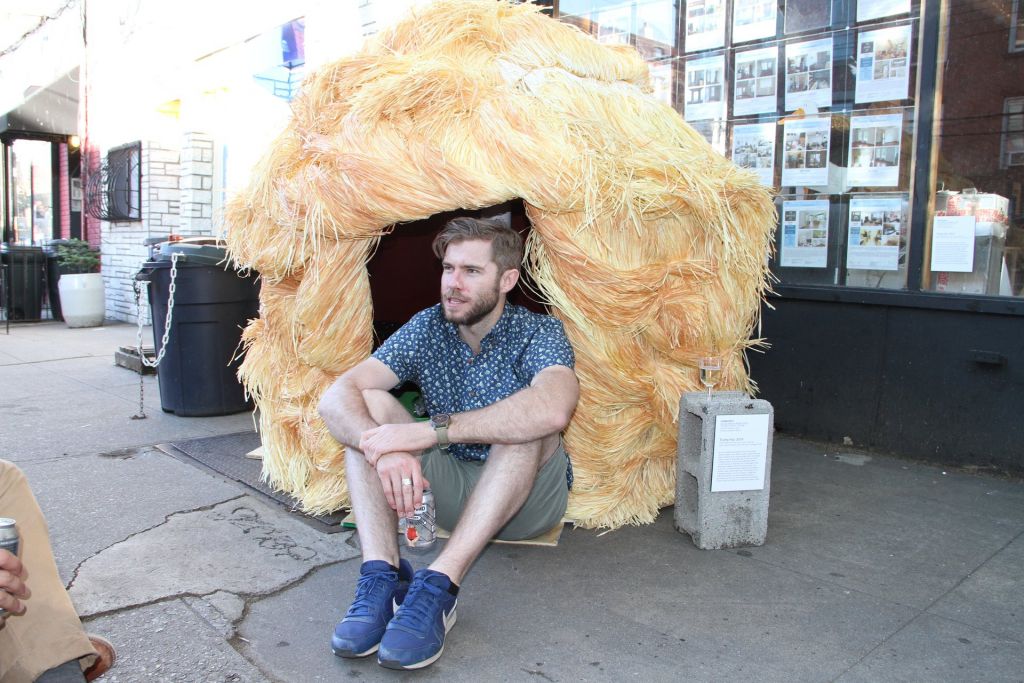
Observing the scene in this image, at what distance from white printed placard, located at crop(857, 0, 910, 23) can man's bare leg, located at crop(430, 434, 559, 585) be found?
11.7 feet

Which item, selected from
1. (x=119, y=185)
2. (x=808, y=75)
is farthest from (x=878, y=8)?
(x=119, y=185)

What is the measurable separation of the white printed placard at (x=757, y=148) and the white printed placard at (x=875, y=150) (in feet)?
1.68

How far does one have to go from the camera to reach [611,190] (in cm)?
309

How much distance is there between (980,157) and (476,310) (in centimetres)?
315

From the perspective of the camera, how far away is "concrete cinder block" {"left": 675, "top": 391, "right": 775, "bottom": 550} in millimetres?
3256

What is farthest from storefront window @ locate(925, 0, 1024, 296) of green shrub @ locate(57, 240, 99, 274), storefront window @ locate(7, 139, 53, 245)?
storefront window @ locate(7, 139, 53, 245)

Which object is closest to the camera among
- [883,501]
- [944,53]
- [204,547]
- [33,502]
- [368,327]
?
[33,502]

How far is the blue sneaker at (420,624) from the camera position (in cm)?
239

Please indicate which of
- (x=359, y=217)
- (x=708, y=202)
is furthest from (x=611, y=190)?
(x=359, y=217)

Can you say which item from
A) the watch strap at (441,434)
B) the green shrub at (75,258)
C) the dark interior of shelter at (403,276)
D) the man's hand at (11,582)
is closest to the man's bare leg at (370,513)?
the watch strap at (441,434)

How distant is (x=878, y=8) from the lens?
15.6ft

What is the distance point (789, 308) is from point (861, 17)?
178 cm

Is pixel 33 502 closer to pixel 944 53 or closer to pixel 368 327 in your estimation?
pixel 368 327

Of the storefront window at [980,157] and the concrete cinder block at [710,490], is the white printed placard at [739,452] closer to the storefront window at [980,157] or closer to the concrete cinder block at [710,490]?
the concrete cinder block at [710,490]
